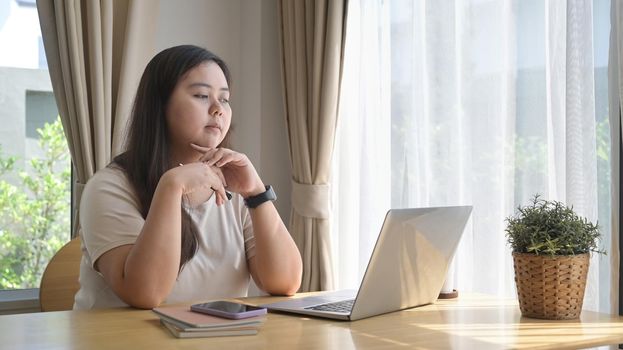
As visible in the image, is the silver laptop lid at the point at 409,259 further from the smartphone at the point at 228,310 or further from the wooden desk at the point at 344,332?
the smartphone at the point at 228,310

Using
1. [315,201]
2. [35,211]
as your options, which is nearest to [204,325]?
[315,201]

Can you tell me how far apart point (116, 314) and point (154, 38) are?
2102mm

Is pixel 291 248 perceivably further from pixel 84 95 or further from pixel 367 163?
pixel 84 95

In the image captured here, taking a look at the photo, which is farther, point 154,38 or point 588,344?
point 154,38

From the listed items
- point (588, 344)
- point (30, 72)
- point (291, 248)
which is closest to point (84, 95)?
point (30, 72)

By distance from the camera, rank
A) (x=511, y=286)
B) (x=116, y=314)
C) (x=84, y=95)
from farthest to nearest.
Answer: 1. (x=84, y=95)
2. (x=511, y=286)
3. (x=116, y=314)

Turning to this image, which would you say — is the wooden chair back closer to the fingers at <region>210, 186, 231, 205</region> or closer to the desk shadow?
the fingers at <region>210, 186, 231, 205</region>

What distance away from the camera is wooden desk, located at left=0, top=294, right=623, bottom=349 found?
136 cm

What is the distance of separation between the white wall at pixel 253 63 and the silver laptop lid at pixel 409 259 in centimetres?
199

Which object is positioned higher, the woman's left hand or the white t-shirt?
the woman's left hand

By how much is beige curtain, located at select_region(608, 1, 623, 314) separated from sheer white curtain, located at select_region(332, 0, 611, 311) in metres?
0.06

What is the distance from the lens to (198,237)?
6.71 ft

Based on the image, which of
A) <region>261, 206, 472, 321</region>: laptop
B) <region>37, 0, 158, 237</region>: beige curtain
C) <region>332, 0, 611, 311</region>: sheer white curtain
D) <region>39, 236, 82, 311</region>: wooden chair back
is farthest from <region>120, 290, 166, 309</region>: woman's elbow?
<region>37, 0, 158, 237</region>: beige curtain

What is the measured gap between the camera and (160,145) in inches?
82.6
